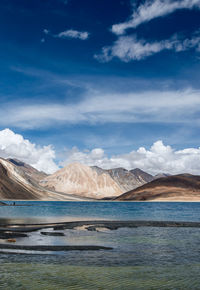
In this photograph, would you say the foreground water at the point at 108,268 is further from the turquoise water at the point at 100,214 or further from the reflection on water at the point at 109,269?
the turquoise water at the point at 100,214

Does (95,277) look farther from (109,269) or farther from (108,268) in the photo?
(108,268)

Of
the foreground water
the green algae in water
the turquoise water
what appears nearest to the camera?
the green algae in water

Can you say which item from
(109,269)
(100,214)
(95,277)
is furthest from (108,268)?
(100,214)

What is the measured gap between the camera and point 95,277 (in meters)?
17.1

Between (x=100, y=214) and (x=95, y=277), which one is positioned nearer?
(x=95, y=277)

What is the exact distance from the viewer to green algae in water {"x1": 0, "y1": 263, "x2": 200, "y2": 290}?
611 inches

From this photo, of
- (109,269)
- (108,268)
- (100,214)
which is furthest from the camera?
(100,214)

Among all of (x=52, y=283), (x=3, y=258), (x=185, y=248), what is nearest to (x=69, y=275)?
(x=52, y=283)

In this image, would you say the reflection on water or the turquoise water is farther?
the turquoise water

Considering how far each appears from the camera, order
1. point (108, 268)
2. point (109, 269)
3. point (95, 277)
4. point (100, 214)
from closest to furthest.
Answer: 1. point (95, 277)
2. point (109, 269)
3. point (108, 268)
4. point (100, 214)

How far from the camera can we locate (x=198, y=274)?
18.1m

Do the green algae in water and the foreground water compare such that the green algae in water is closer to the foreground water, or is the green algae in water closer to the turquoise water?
the foreground water

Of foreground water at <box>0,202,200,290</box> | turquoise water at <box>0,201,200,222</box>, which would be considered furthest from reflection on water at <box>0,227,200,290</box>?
turquoise water at <box>0,201,200,222</box>

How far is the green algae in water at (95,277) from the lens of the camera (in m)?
15.5
